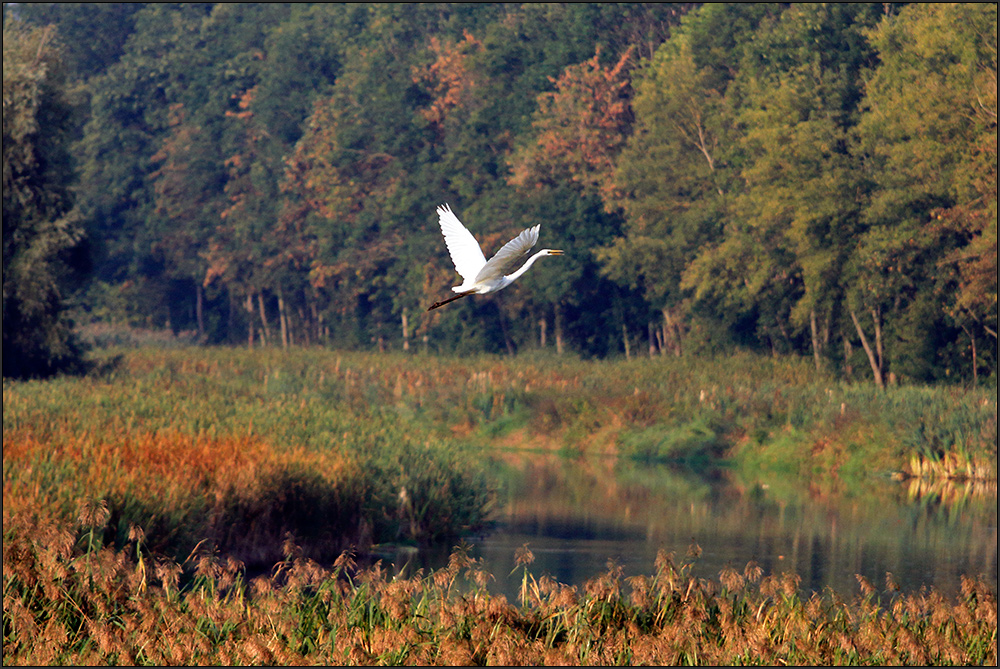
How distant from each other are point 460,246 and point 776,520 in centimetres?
1877

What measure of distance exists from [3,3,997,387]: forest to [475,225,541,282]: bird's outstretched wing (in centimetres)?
2901

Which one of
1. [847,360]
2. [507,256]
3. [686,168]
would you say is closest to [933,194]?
[847,360]

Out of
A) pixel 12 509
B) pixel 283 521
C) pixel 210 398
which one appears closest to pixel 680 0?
pixel 210 398

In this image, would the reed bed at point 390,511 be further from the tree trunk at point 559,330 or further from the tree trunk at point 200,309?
the tree trunk at point 200,309

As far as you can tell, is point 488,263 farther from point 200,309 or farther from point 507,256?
point 200,309

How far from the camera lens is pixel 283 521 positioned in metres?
18.4

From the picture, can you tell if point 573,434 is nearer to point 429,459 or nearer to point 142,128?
point 429,459

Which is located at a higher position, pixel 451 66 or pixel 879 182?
pixel 451 66

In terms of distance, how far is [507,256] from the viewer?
6566 mm

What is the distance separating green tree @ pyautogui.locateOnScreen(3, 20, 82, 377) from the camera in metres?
33.7

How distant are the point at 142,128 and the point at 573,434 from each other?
156ft

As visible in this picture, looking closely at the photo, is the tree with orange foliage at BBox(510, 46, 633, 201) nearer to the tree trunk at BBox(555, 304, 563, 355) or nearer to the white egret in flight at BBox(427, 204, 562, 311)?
the tree trunk at BBox(555, 304, 563, 355)

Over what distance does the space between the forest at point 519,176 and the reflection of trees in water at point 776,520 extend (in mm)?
10210

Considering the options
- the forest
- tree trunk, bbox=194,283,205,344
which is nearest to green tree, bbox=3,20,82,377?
the forest
